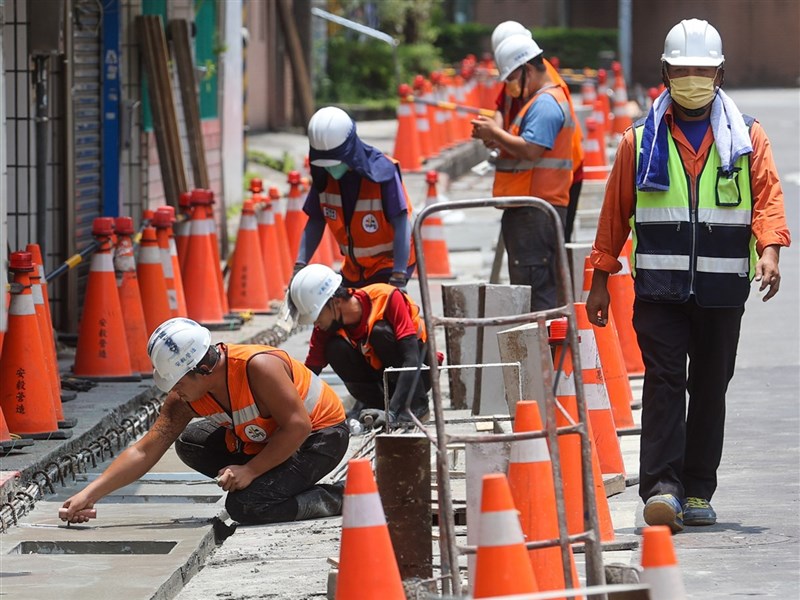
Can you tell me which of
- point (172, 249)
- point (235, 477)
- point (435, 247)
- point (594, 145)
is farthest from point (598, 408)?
point (594, 145)

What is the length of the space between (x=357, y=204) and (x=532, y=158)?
42.0 inches

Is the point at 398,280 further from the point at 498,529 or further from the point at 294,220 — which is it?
the point at 294,220

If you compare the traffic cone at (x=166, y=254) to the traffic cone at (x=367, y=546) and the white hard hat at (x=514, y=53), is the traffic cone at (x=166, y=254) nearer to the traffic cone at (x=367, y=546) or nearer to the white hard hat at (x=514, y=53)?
the white hard hat at (x=514, y=53)

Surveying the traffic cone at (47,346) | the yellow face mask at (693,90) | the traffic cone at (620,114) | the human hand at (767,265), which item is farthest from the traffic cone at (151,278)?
the traffic cone at (620,114)

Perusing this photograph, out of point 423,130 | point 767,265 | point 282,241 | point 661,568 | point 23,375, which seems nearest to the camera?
point 661,568

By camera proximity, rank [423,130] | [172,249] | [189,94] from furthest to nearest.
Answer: [423,130] → [189,94] → [172,249]

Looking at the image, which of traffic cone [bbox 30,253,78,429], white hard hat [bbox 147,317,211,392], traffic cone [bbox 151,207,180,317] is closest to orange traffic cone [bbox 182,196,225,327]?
Result: traffic cone [bbox 151,207,180,317]

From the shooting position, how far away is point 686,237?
6.48 m

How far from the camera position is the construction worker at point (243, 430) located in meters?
6.70

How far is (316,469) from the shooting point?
24.0ft

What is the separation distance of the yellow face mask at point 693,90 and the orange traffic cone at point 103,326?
164 inches

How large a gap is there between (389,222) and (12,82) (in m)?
2.66

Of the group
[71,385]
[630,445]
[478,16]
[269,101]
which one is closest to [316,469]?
[630,445]

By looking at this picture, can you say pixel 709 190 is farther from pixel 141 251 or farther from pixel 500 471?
pixel 141 251
